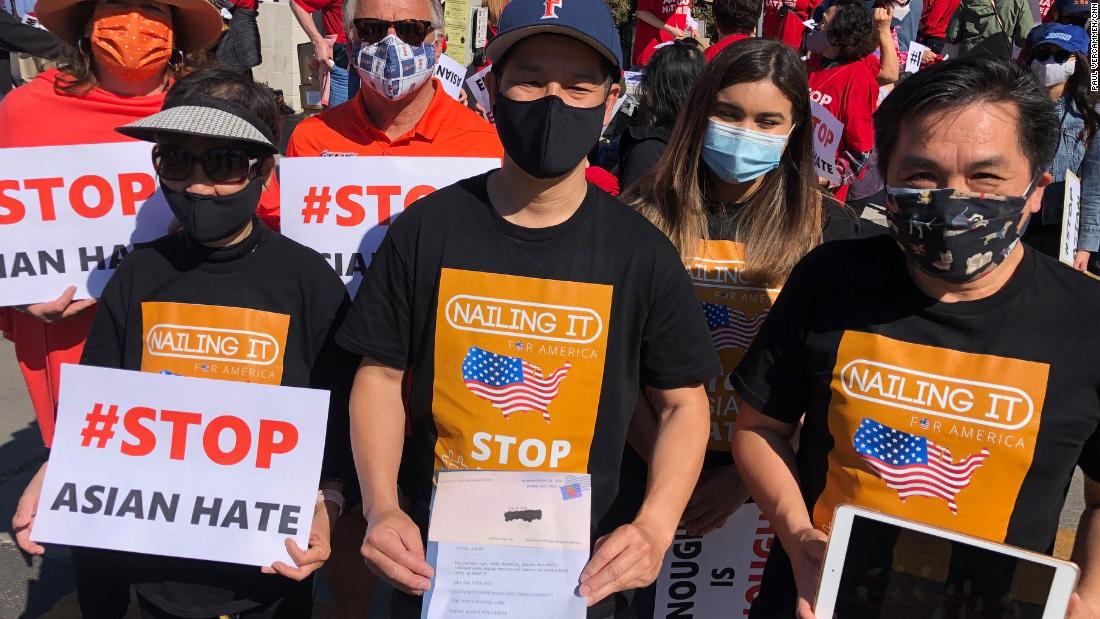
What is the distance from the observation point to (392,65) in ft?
10.4

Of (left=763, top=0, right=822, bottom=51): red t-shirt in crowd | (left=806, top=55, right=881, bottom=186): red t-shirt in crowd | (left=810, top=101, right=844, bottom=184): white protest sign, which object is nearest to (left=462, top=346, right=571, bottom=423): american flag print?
(left=810, top=101, right=844, bottom=184): white protest sign

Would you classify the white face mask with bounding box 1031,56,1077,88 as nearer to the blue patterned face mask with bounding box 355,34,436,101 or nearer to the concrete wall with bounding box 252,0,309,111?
the blue patterned face mask with bounding box 355,34,436,101

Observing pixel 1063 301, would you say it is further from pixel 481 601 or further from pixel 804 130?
pixel 481 601

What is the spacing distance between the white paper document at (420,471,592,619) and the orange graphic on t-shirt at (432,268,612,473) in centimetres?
13

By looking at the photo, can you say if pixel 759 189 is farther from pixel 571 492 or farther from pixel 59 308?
pixel 59 308

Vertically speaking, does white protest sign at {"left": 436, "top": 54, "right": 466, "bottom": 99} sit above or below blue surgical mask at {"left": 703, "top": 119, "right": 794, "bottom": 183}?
below

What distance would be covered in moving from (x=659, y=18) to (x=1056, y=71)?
409 centimetres

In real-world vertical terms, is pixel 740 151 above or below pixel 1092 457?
above

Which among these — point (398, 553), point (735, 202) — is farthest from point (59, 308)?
point (735, 202)

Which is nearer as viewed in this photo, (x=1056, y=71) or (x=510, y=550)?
(x=510, y=550)

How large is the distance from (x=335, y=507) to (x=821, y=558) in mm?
1274

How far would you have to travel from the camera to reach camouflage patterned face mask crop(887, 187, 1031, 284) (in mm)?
1821

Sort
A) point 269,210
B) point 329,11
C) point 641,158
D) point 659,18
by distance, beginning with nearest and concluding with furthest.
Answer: point 269,210 → point 641,158 → point 329,11 → point 659,18

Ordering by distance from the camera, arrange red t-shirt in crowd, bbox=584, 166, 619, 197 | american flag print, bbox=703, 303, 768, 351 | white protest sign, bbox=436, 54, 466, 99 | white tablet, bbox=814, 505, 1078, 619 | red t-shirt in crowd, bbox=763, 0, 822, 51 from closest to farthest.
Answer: white tablet, bbox=814, 505, 1078, 619 → american flag print, bbox=703, 303, 768, 351 → red t-shirt in crowd, bbox=584, 166, 619, 197 → white protest sign, bbox=436, 54, 466, 99 → red t-shirt in crowd, bbox=763, 0, 822, 51
